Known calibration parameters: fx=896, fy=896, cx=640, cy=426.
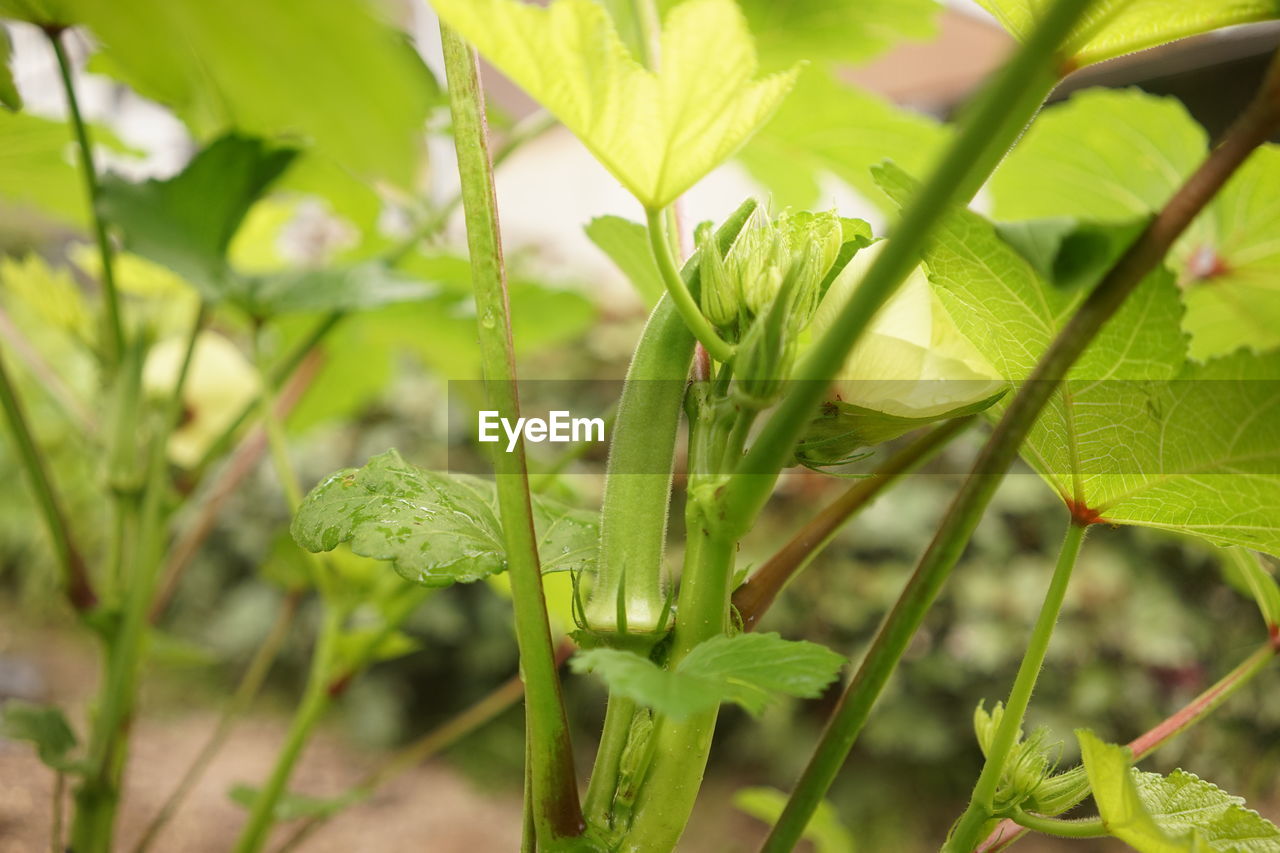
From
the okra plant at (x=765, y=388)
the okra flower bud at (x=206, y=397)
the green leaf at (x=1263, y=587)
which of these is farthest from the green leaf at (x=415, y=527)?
the okra flower bud at (x=206, y=397)

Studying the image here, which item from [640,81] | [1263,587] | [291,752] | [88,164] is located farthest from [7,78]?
[1263,587]

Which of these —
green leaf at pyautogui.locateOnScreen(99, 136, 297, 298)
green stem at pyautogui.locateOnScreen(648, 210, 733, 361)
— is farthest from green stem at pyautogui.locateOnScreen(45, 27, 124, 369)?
green stem at pyautogui.locateOnScreen(648, 210, 733, 361)

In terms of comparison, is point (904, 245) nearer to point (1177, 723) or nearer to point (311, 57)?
point (311, 57)

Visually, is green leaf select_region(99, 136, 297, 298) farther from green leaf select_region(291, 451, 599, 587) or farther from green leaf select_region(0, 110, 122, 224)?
green leaf select_region(291, 451, 599, 587)

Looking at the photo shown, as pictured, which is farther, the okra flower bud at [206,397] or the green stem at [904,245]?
the okra flower bud at [206,397]

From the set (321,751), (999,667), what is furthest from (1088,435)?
(321,751)

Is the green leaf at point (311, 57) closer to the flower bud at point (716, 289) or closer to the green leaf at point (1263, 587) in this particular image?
the flower bud at point (716, 289)
